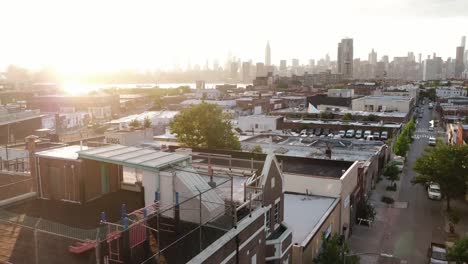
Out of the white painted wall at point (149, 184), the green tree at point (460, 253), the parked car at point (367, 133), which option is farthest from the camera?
the parked car at point (367, 133)

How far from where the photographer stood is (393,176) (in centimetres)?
4403

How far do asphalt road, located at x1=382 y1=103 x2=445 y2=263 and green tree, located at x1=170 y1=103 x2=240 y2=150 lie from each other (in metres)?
15.0

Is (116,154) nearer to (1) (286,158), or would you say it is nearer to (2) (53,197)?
(2) (53,197)

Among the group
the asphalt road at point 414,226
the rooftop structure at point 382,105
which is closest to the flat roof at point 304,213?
the asphalt road at point 414,226

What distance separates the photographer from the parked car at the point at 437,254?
84.4 ft

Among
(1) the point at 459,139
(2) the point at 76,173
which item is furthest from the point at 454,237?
(2) the point at 76,173

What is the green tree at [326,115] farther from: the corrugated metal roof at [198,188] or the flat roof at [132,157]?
the corrugated metal roof at [198,188]

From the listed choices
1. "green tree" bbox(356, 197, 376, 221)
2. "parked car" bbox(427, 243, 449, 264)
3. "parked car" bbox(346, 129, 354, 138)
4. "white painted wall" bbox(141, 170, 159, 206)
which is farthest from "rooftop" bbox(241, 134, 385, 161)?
"white painted wall" bbox(141, 170, 159, 206)

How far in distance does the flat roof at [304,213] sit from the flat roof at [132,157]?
11.2m

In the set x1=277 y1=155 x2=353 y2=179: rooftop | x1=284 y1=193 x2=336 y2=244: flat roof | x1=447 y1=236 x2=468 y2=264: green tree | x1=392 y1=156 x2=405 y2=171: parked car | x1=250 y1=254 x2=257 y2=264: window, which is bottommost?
x1=392 y1=156 x2=405 y2=171: parked car

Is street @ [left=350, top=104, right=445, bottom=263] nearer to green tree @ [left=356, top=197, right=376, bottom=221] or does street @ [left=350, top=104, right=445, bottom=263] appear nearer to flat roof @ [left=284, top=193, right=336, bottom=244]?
green tree @ [left=356, top=197, right=376, bottom=221]

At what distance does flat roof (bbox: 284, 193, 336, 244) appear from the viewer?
23.3m

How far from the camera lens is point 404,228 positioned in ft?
108

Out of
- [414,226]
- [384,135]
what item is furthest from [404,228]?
[384,135]
